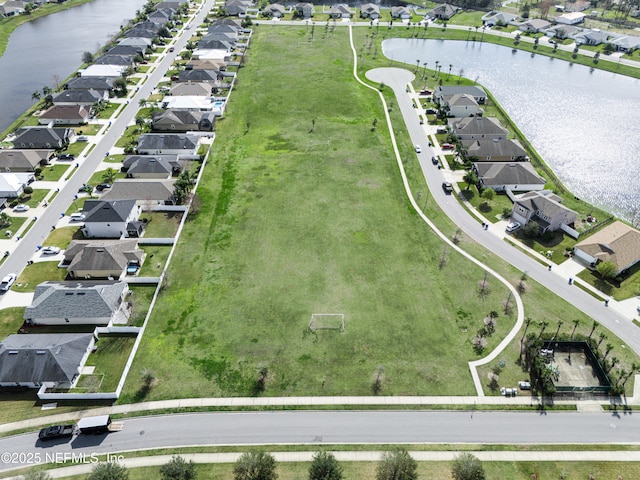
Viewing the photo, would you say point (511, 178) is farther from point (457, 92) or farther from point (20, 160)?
point (20, 160)

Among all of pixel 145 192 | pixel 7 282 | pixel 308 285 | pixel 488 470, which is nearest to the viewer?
pixel 488 470

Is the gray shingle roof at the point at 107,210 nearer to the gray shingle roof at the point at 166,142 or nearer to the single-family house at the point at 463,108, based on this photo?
the gray shingle roof at the point at 166,142

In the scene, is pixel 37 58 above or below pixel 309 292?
above

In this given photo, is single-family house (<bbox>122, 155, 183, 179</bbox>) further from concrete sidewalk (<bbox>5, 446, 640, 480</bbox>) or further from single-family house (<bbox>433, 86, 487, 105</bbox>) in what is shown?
single-family house (<bbox>433, 86, 487, 105</bbox>)

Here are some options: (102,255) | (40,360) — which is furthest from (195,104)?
(40,360)

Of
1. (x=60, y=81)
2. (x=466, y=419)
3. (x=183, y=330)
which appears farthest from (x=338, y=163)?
(x=60, y=81)

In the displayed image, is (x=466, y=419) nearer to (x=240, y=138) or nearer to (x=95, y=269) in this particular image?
(x=95, y=269)

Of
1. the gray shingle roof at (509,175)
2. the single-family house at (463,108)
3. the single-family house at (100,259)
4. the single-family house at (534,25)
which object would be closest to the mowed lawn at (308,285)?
the single-family house at (100,259)

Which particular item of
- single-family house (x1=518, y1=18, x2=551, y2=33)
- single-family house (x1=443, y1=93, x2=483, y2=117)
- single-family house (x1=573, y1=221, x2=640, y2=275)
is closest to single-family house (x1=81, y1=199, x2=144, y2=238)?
single-family house (x1=573, y1=221, x2=640, y2=275)
